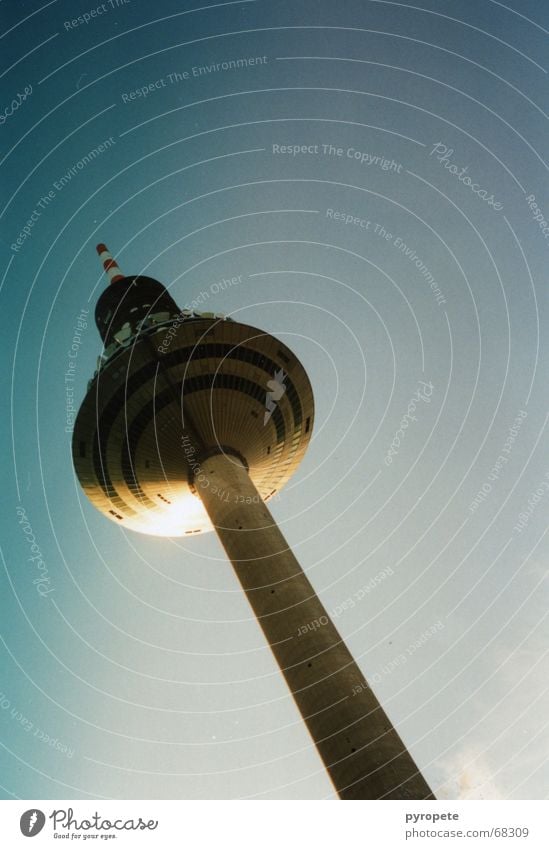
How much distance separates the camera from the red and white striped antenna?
36.7 meters

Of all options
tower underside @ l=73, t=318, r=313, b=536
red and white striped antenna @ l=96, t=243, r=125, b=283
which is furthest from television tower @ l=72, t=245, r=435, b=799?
red and white striped antenna @ l=96, t=243, r=125, b=283

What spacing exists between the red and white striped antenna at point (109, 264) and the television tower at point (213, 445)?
4.82m

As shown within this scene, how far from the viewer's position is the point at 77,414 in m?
25.8

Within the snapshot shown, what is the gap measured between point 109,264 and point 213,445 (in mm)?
20489

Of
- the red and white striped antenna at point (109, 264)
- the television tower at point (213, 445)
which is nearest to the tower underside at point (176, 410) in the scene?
the television tower at point (213, 445)

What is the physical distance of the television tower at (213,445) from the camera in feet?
58.6

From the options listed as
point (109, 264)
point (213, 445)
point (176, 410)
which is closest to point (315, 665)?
Result: point (213, 445)

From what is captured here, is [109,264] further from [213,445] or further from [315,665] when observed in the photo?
[315,665]

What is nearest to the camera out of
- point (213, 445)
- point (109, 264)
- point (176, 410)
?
point (213, 445)

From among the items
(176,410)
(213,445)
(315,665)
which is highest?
(176,410)

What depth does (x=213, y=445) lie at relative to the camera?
25.4 meters

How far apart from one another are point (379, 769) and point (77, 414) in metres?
19.8
